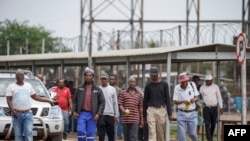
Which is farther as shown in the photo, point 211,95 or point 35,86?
point 211,95

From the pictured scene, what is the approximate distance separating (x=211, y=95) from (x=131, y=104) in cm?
406

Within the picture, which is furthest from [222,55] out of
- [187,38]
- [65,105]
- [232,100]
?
[232,100]

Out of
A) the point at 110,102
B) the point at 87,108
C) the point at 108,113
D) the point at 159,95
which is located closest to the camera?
the point at 87,108

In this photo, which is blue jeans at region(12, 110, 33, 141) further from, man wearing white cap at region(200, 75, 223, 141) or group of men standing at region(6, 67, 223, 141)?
man wearing white cap at region(200, 75, 223, 141)

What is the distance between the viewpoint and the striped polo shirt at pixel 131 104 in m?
20.1

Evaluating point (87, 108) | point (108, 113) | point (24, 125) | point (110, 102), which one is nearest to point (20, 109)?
point (24, 125)

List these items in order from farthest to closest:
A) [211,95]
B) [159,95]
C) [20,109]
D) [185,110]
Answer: [211,95] → [185,110] → [159,95] → [20,109]

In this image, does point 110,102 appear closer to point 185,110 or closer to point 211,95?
point 185,110

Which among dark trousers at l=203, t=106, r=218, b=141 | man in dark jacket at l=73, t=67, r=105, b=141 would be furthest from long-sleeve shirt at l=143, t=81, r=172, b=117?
dark trousers at l=203, t=106, r=218, b=141

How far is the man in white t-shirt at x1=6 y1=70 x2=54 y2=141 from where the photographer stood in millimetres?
18422

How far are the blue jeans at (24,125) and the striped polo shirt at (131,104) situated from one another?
256 centimetres

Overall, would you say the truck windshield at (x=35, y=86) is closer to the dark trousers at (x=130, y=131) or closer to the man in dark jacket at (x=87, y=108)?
the dark trousers at (x=130, y=131)

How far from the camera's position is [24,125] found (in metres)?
18.5

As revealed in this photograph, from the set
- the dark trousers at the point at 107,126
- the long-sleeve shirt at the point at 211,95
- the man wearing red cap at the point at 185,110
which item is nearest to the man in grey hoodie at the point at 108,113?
the dark trousers at the point at 107,126
